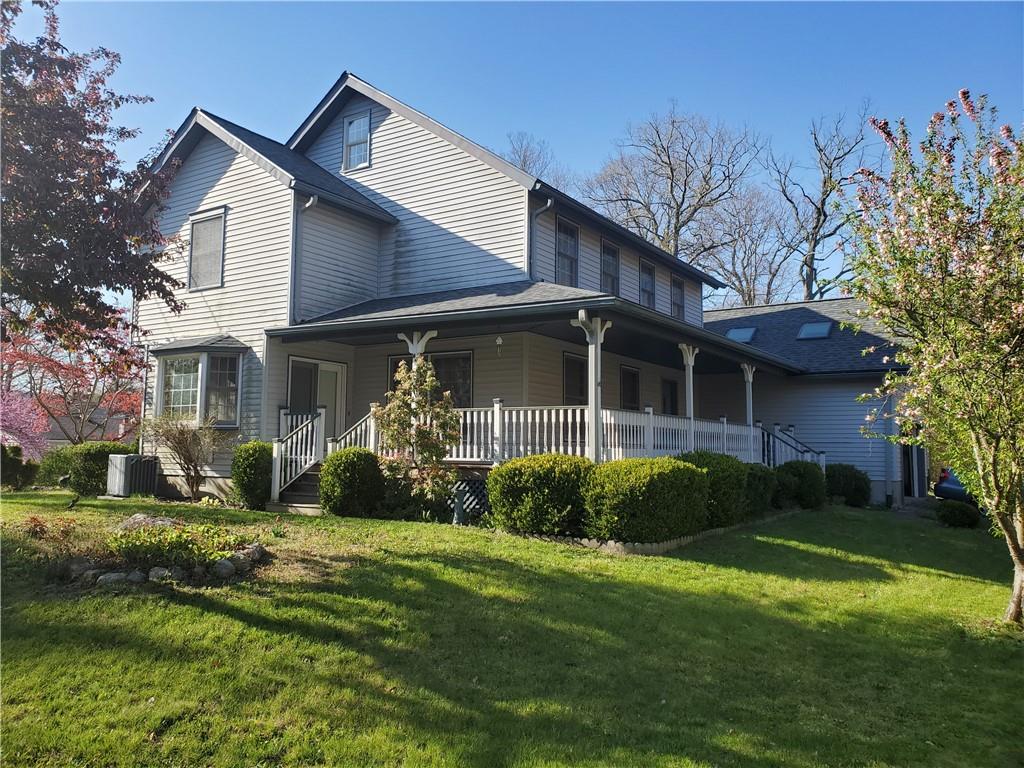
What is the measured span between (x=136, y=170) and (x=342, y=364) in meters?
7.79

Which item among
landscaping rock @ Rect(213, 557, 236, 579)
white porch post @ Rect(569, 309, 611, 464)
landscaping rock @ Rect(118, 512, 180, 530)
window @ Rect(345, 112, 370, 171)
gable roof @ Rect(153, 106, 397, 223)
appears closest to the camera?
landscaping rock @ Rect(213, 557, 236, 579)

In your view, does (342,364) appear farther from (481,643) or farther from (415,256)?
(481,643)

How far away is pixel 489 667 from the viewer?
208 inches

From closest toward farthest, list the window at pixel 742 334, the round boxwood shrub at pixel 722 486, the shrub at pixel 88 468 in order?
1. the round boxwood shrub at pixel 722 486
2. the shrub at pixel 88 468
3. the window at pixel 742 334

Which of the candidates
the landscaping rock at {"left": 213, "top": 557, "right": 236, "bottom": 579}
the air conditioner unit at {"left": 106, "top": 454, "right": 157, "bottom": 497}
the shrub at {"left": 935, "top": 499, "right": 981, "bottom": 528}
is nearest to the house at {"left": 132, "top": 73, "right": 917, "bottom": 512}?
the air conditioner unit at {"left": 106, "top": 454, "right": 157, "bottom": 497}

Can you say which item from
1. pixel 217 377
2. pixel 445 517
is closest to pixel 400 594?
pixel 445 517

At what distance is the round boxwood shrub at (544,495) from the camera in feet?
32.9

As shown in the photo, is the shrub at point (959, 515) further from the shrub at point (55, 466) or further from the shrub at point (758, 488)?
the shrub at point (55, 466)

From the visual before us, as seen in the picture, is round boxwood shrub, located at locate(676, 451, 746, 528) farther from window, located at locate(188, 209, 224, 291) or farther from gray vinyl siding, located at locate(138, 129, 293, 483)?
window, located at locate(188, 209, 224, 291)

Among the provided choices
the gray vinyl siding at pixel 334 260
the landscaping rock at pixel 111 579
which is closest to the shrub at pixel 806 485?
the gray vinyl siding at pixel 334 260

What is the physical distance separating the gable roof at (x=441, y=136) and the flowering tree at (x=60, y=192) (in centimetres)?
820

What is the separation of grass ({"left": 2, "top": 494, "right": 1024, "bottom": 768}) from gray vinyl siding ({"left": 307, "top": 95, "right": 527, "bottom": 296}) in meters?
8.39

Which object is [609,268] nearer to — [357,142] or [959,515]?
[357,142]

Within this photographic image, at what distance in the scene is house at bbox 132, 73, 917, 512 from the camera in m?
13.9
